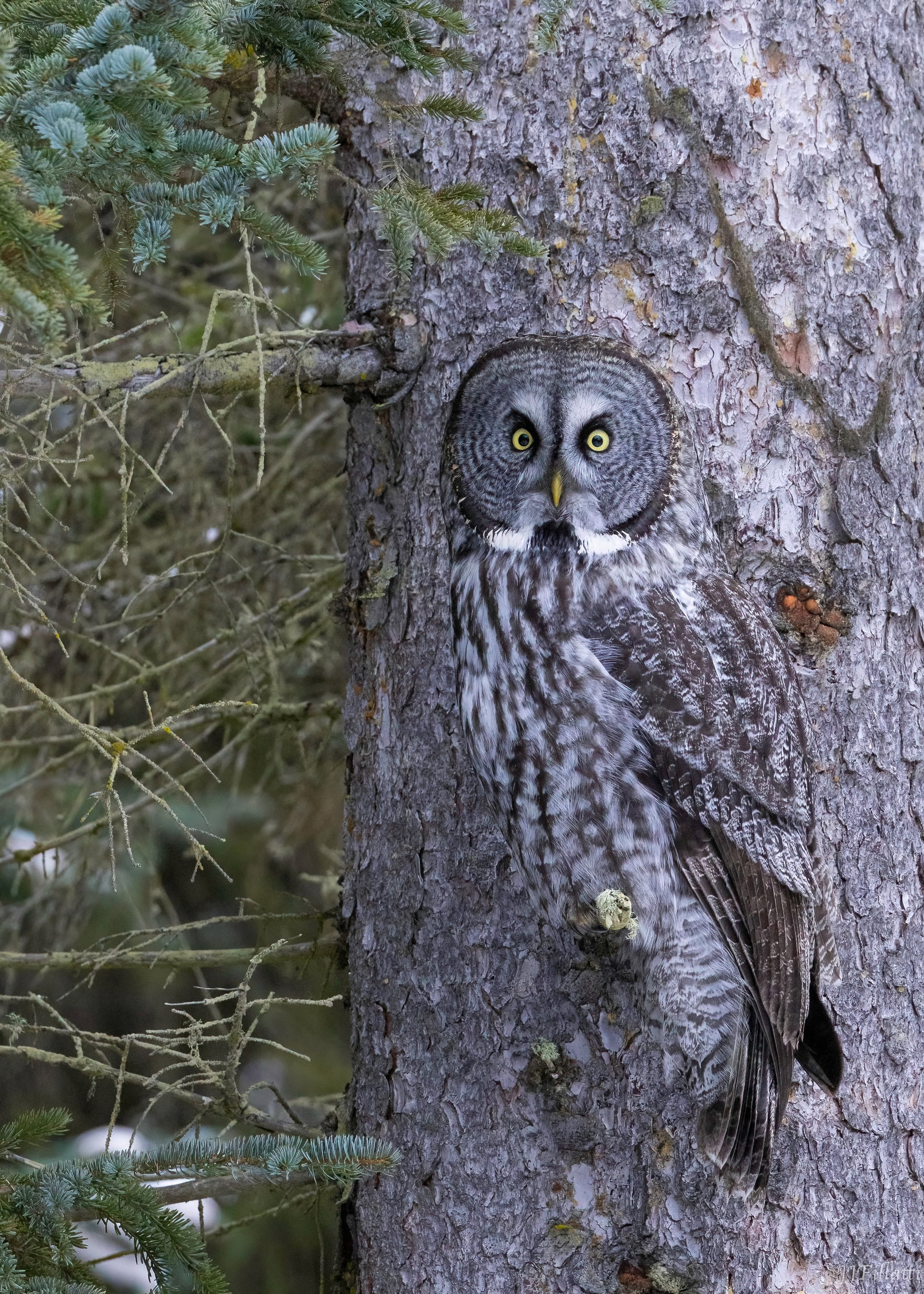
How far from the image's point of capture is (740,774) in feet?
7.35

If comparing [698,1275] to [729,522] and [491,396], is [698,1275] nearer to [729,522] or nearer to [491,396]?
[729,522]

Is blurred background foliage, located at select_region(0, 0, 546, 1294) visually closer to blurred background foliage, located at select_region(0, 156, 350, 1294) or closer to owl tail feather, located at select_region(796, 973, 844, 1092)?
blurred background foliage, located at select_region(0, 156, 350, 1294)

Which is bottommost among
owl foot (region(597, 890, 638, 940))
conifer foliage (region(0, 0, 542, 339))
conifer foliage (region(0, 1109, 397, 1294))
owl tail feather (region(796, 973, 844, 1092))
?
conifer foliage (region(0, 1109, 397, 1294))

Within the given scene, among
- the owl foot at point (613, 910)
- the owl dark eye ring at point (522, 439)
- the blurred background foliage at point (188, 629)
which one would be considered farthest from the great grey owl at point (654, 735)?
the blurred background foliage at point (188, 629)

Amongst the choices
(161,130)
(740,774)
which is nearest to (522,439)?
(740,774)

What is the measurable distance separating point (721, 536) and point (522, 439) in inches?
17.4

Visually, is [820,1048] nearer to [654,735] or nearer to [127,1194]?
[654,735]

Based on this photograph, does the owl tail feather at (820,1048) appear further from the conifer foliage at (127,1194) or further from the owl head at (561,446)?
the owl head at (561,446)

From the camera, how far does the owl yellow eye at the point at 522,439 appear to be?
2.38 meters

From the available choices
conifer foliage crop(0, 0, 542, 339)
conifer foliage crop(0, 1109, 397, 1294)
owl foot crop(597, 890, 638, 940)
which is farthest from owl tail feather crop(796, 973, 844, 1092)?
conifer foliage crop(0, 0, 542, 339)

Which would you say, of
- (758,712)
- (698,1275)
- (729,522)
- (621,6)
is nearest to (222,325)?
(621,6)

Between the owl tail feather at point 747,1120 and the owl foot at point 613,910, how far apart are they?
0.51 m

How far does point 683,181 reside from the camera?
97.2 inches

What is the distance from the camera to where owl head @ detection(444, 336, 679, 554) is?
2289 mm
